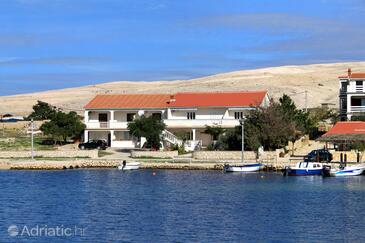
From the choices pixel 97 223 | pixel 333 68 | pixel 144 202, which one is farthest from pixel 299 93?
pixel 97 223

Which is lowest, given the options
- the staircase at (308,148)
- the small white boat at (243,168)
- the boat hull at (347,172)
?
the boat hull at (347,172)

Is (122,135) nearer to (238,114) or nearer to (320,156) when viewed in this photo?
(238,114)

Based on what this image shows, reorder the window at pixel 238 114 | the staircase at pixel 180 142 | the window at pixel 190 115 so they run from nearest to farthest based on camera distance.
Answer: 1. the staircase at pixel 180 142
2. the window at pixel 238 114
3. the window at pixel 190 115

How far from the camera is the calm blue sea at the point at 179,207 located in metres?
41.3

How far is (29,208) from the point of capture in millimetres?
50719

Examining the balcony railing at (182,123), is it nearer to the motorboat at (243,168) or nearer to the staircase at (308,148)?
the staircase at (308,148)

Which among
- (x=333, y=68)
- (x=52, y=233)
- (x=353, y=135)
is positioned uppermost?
(x=333, y=68)

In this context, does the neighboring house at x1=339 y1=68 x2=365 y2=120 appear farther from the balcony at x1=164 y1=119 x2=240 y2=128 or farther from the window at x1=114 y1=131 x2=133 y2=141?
the window at x1=114 y1=131 x2=133 y2=141

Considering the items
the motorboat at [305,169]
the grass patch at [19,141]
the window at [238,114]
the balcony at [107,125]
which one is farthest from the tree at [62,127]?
the motorboat at [305,169]

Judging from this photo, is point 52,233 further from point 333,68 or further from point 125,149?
point 333,68

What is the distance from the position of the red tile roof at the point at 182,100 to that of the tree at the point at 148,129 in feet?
23.3

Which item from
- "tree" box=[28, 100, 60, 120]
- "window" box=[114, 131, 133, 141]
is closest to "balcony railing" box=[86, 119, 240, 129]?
"window" box=[114, 131, 133, 141]

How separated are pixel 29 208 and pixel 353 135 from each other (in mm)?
33567

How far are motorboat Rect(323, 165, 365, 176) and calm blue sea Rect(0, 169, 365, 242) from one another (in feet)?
3.14
